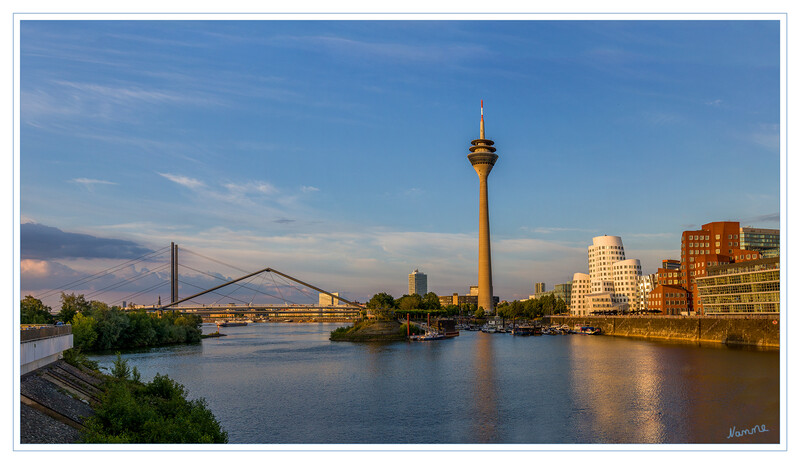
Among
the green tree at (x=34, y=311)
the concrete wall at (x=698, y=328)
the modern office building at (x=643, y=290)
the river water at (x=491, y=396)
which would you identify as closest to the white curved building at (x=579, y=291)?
the modern office building at (x=643, y=290)

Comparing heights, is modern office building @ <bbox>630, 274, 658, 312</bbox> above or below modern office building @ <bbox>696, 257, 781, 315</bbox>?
below

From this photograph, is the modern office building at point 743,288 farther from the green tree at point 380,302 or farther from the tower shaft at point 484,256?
the tower shaft at point 484,256

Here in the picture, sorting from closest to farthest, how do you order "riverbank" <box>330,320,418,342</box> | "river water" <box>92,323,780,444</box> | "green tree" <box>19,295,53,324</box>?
"river water" <box>92,323,780,444</box> < "green tree" <box>19,295,53,324</box> < "riverbank" <box>330,320,418,342</box>

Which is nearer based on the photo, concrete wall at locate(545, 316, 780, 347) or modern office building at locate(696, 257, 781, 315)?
concrete wall at locate(545, 316, 780, 347)

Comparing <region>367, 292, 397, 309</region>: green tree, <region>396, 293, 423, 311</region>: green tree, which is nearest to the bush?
<region>367, 292, 397, 309</region>: green tree

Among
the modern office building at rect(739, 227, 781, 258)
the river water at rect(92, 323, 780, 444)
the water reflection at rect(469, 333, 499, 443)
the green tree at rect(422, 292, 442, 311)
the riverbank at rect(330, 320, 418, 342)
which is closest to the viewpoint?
the water reflection at rect(469, 333, 499, 443)
